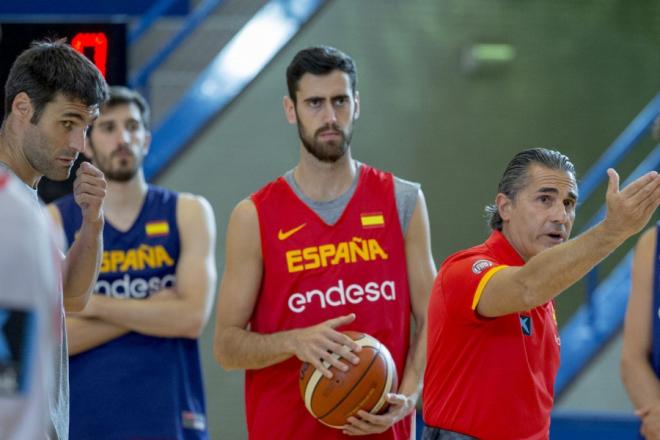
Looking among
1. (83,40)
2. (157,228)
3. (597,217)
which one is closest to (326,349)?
(157,228)

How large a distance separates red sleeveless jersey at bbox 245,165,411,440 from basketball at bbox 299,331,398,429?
Result: 216 mm

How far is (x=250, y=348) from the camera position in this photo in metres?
3.99

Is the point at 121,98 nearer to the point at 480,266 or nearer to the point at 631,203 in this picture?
the point at 480,266

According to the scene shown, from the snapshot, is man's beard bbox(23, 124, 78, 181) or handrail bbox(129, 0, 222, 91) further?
handrail bbox(129, 0, 222, 91)

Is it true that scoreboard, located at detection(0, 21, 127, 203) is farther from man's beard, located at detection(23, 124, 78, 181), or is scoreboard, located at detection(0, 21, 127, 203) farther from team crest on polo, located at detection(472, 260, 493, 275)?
team crest on polo, located at detection(472, 260, 493, 275)

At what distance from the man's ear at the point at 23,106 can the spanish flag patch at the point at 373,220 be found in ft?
4.56

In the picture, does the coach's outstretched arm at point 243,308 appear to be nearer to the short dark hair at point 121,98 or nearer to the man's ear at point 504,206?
the man's ear at point 504,206

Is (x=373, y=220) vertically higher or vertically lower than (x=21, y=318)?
higher

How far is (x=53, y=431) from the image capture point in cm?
301

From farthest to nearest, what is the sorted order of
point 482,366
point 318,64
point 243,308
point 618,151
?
point 618,151 → point 318,64 → point 243,308 → point 482,366

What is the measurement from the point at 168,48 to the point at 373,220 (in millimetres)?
3625

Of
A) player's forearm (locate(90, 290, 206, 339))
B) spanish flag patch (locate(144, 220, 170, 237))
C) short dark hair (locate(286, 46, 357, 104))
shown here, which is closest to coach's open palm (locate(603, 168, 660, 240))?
short dark hair (locate(286, 46, 357, 104))

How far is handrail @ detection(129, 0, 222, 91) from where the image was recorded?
24.0 feet

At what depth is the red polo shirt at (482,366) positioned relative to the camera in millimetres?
3416
